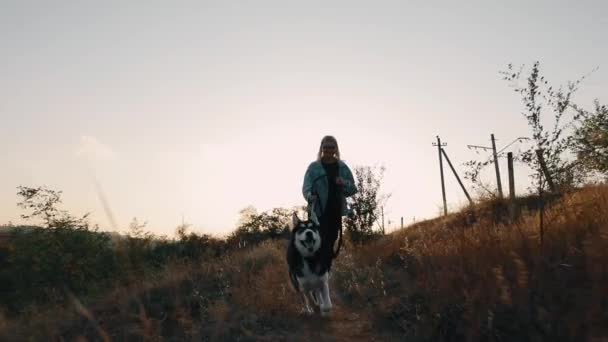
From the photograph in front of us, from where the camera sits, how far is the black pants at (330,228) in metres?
6.71

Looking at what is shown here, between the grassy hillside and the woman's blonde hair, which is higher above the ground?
the woman's blonde hair

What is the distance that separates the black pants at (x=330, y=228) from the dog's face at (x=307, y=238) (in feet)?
0.97

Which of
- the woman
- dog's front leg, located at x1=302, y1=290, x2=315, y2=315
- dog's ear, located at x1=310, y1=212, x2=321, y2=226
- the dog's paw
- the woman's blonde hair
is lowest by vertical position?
the dog's paw

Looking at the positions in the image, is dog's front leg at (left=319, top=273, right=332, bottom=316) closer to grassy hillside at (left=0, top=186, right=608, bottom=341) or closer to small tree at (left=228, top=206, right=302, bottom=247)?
grassy hillside at (left=0, top=186, right=608, bottom=341)

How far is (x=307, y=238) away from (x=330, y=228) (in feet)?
2.52

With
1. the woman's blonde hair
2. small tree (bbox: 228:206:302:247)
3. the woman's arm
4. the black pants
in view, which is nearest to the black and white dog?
the black pants

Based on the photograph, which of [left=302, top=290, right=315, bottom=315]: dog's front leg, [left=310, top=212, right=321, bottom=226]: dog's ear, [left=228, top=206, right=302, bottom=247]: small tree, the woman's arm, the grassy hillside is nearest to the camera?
the grassy hillside

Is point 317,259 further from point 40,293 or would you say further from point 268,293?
point 40,293

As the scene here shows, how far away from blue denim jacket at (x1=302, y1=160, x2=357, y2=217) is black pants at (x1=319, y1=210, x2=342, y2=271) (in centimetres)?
13

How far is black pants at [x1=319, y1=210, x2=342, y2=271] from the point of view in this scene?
22.0 ft

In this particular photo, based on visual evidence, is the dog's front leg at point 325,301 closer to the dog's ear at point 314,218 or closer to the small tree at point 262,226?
the dog's ear at point 314,218

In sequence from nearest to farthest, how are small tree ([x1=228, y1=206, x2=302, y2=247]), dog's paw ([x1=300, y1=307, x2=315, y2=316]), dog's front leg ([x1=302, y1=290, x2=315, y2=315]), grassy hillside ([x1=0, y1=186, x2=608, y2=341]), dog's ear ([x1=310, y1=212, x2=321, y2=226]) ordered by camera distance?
grassy hillside ([x1=0, y1=186, x2=608, y2=341]) < dog's paw ([x1=300, y1=307, x2=315, y2=316]) < dog's front leg ([x1=302, y1=290, x2=315, y2=315]) < dog's ear ([x1=310, y1=212, x2=321, y2=226]) < small tree ([x1=228, y1=206, x2=302, y2=247])

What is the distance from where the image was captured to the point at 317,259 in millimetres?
6418

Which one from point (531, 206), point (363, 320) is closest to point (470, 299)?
point (363, 320)
